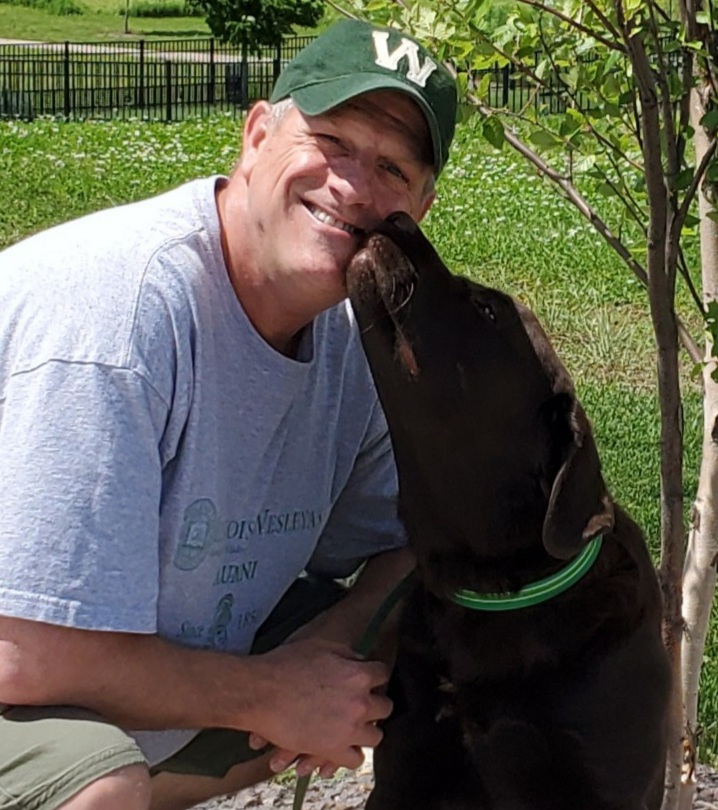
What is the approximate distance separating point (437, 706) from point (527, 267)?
7019 millimetres

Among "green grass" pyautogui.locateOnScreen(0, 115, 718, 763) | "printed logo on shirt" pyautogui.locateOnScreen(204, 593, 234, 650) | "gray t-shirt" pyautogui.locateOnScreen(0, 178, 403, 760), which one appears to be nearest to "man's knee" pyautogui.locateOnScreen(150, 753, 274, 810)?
"gray t-shirt" pyautogui.locateOnScreen(0, 178, 403, 760)

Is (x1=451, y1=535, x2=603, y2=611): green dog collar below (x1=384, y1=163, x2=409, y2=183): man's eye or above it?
below

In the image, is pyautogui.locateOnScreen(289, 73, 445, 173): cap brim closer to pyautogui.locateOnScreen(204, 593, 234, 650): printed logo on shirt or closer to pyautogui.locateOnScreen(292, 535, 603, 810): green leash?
pyautogui.locateOnScreen(292, 535, 603, 810): green leash

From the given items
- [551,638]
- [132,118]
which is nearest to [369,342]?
[551,638]

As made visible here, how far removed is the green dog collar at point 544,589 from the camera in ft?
8.81

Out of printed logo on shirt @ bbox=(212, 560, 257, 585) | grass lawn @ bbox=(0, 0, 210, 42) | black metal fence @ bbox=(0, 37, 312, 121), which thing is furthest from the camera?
grass lawn @ bbox=(0, 0, 210, 42)

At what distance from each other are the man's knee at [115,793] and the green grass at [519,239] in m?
2.08

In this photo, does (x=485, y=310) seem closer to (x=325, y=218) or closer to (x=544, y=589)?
(x=325, y=218)

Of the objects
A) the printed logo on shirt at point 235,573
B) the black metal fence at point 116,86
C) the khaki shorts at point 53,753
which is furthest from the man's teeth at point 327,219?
the black metal fence at point 116,86

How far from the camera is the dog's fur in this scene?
2639 millimetres

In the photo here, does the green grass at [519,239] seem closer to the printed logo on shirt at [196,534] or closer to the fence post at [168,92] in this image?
the printed logo on shirt at [196,534]

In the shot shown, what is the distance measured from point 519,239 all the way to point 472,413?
25.8 ft

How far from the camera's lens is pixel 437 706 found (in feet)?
9.00

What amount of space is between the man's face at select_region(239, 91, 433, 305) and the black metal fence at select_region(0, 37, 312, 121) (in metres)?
18.2
